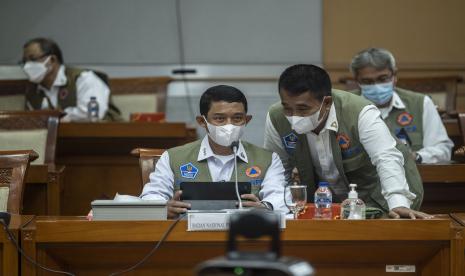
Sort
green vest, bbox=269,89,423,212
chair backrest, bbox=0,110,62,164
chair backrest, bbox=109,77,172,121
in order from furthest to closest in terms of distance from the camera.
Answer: chair backrest, bbox=109,77,172,121
chair backrest, bbox=0,110,62,164
green vest, bbox=269,89,423,212

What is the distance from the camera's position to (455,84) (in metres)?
5.89

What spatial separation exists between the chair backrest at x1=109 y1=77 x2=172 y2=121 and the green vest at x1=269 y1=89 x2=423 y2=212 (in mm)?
2228

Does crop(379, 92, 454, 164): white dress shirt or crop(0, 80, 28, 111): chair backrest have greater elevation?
crop(0, 80, 28, 111): chair backrest

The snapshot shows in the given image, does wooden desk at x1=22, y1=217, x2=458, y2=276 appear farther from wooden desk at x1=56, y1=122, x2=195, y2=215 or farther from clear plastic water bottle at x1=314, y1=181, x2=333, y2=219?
wooden desk at x1=56, y1=122, x2=195, y2=215

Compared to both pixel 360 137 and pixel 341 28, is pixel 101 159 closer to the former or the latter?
pixel 360 137

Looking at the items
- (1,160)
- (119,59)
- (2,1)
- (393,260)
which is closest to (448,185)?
(393,260)

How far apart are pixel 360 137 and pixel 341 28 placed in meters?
3.09

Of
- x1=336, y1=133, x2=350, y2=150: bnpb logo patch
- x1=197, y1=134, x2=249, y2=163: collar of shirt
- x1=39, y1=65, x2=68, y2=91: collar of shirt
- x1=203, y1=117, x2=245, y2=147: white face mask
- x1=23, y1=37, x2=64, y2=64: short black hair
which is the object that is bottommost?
x1=197, y1=134, x2=249, y2=163: collar of shirt

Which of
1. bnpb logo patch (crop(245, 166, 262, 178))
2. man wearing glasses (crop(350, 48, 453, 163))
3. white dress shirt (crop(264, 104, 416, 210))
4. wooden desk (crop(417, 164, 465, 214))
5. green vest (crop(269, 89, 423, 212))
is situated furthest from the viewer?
man wearing glasses (crop(350, 48, 453, 163))

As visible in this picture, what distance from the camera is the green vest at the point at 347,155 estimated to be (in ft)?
12.5

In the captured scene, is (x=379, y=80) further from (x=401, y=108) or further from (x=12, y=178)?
(x=12, y=178)

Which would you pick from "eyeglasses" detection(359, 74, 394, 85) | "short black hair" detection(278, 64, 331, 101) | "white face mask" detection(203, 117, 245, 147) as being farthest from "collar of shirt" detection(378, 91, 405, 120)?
"white face mask" detection(203, 117, 245, 147)

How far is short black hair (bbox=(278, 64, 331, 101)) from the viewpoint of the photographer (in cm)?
361

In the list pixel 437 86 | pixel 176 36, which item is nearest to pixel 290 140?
pixel 437 86
